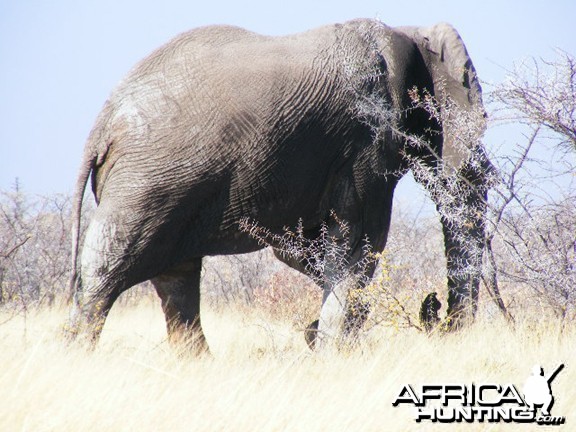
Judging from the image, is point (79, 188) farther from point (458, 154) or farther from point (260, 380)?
point (458, 154)

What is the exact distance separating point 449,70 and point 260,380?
A: 3.20 meters

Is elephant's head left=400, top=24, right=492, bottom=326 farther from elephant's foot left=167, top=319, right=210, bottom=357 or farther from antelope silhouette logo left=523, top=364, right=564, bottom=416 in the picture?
antelope silhouette logo left=523, top=364, right=564, bottom=416

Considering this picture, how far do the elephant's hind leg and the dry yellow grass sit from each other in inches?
10.4

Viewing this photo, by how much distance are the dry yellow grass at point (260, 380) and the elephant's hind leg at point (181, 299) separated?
26 cm

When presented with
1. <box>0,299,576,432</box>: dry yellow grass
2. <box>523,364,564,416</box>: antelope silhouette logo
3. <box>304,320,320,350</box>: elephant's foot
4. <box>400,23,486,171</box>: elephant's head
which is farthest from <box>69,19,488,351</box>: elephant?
Answer: <box>523,364,564,416</box>: antelope silhouette logo

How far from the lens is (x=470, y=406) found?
203 inches

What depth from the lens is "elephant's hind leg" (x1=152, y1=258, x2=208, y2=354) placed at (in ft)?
24.6

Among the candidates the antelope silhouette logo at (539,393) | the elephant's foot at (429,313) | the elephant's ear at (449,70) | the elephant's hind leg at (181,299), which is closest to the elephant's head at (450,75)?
the elephant's ear at (449,70)

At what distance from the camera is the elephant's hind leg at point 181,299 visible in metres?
7.50

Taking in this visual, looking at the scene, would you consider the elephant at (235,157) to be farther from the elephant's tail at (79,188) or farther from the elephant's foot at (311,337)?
the elephant's foot at (311,337)

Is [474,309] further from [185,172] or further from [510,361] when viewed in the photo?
[185,172]

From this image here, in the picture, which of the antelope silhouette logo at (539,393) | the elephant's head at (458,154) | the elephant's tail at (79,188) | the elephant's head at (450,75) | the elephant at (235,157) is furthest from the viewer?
the elephant's head at (450,75)

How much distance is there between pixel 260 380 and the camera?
5730 mm

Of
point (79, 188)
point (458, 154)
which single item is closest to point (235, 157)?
point (79, 188)
